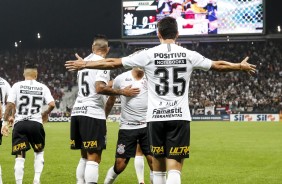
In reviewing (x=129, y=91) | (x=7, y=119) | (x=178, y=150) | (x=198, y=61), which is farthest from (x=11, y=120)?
Result: (x=198, y=61)

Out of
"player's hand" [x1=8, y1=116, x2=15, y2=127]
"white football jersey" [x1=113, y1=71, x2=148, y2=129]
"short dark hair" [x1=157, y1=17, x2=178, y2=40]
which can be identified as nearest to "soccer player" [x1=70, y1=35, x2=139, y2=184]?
"white football jersey" [x1=113, y1=71, x2=148, y2=129]

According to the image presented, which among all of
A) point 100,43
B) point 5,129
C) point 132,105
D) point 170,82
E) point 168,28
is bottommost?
point 5,129

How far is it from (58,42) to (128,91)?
2689 inches

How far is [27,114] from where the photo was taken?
10188 millimetres

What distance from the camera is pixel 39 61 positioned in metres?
68.1

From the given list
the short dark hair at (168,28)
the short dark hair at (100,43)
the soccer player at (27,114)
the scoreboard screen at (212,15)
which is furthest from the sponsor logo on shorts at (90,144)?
the scoreboard screen at (212,15)

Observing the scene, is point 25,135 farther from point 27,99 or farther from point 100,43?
point 100,43

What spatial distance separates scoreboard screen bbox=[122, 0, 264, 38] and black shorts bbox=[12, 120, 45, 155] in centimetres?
3837

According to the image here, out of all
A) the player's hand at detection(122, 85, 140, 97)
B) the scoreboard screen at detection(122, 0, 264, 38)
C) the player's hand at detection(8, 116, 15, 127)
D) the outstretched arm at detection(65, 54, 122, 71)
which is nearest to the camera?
the outstretched arm at detection(65, 54, 122, 71)

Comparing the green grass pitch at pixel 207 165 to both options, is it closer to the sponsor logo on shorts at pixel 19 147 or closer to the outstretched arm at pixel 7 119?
the sponsor logo on shorts at pixel 19 147

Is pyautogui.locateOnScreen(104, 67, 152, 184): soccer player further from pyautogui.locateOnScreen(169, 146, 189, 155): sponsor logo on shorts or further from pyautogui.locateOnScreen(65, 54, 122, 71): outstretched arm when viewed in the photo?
pyautogui.locateOnScreen(169, 146, 189, 155): sponsor logo on shorts

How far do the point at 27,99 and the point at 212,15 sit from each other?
129 feet

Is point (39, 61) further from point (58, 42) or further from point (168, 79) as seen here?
point (168, 79)

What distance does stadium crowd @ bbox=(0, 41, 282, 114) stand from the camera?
168ft
